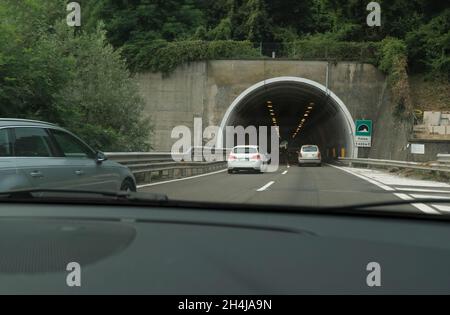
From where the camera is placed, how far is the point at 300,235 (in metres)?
2.32

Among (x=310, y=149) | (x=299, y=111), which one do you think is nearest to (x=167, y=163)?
(x=310, y=149)

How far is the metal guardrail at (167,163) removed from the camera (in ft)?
48.0

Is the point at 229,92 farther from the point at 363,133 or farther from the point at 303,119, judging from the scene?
the point at 303,119

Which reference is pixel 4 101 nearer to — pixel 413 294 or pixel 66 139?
pixel 66 139

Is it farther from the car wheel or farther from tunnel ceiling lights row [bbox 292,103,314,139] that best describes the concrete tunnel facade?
the car wheel

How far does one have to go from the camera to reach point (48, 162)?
6.27 metres

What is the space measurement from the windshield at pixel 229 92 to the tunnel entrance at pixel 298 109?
171mm

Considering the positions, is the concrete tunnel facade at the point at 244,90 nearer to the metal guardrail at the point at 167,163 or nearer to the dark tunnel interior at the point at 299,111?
the dark tunnel interior at the point at 299,111

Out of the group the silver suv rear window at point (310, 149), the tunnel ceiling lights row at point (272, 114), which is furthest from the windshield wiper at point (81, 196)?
the tunnel ceiling lights row at point (272, 114)

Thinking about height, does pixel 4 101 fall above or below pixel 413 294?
above

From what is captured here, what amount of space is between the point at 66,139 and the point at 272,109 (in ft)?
155

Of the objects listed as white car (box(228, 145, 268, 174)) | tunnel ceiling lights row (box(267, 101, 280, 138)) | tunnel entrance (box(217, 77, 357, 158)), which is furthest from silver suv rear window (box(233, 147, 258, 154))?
tunnel ceiling lights row (box(267, 101, 280, 138))

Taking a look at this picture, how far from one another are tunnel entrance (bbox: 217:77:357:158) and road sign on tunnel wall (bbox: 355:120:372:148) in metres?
0.85
